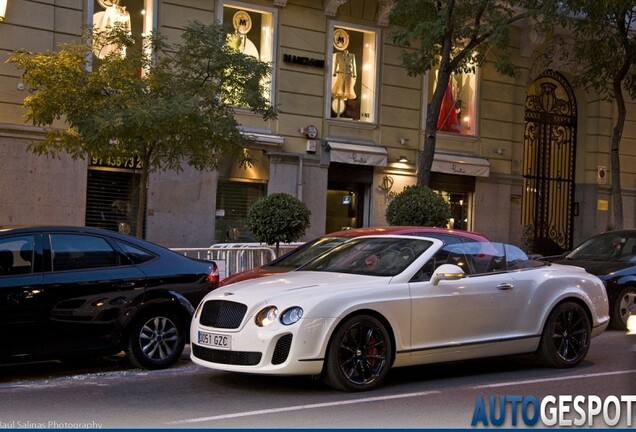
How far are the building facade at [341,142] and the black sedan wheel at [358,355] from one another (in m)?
10.4

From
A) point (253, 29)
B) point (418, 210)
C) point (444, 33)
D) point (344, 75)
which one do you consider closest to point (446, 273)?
point (418, 210)

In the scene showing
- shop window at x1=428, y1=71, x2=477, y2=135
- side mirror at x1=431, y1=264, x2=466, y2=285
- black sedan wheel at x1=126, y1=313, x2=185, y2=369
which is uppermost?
shop window at x1=428, y1=71, x2=477, y2=135

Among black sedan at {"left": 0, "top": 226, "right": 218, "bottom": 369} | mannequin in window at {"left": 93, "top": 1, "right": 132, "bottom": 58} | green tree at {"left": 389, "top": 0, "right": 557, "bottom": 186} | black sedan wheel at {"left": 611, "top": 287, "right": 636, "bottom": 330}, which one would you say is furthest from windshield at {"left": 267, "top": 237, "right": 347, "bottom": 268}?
mannequin in window at {"left": 93, "top": 1, "right": 132, "bottom": 58}

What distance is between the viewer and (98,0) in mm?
18578

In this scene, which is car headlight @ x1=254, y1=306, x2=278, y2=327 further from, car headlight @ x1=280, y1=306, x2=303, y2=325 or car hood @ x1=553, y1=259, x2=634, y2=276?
car hood @ x1=553, y1=259, x2=634, y2=276

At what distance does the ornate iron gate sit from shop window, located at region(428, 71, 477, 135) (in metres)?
2.40

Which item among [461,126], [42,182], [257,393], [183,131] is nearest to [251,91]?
[183,131]

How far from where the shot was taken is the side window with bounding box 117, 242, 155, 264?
360 inches

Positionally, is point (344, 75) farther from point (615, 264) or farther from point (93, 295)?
point (93, 295)

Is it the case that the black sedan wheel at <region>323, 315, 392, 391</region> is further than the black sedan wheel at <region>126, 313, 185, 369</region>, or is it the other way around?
the black sedan wheel at <region>126, 313, 185, 369</region>

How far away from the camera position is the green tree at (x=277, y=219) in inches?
599

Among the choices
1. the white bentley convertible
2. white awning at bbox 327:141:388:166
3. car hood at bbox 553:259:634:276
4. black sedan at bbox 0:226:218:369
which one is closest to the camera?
the white bentley convertible

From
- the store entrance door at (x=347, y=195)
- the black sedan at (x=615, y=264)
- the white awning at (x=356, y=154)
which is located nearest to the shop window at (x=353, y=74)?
the white awning at (x=356, y=154)

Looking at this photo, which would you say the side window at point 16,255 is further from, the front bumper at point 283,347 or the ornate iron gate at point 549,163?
the ornate iron gate at point 549,163
